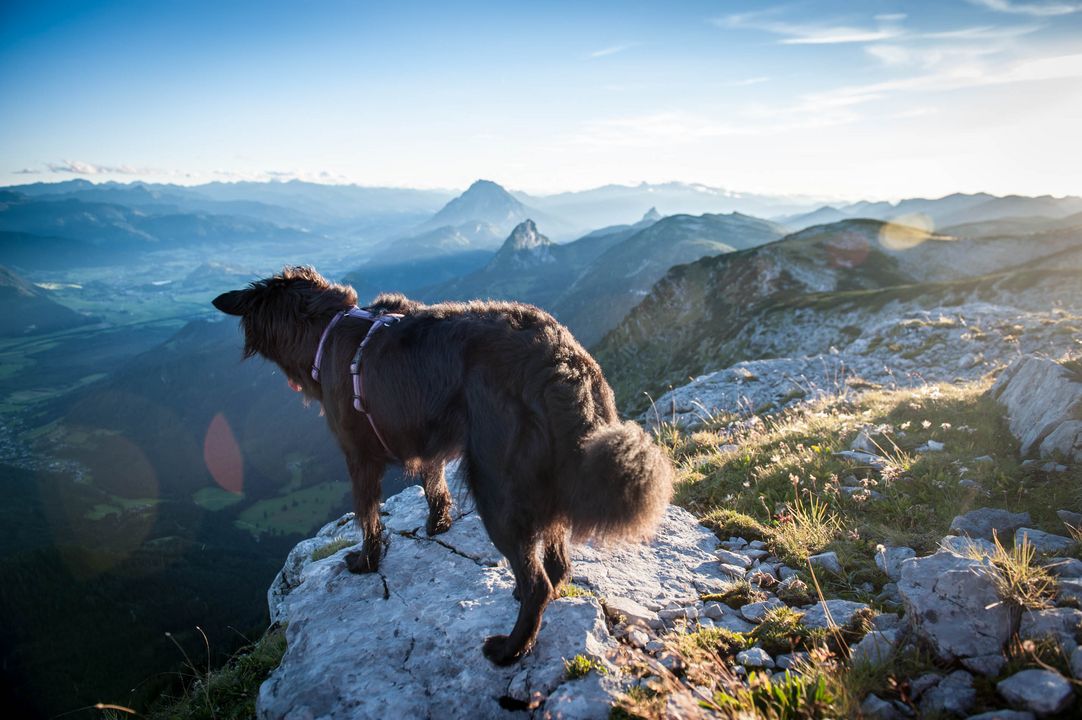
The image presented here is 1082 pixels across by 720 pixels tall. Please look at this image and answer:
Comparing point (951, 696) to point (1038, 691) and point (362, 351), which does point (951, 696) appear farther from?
point (362, 351)

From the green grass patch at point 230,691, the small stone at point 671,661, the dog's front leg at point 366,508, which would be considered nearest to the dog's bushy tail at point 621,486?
the small stone at point 671,661

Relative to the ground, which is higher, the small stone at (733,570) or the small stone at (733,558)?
the small stone at (733,570)

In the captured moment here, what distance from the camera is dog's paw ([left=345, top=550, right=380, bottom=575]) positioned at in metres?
5.21

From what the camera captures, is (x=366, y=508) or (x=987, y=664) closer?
(x=987, y=664)

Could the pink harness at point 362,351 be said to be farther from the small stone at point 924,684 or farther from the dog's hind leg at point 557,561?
the small stone at point 924,684

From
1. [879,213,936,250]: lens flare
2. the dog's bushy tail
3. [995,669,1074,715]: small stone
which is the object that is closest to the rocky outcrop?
the dog's bushy tail

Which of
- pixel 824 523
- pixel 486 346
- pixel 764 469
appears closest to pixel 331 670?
pixel 486 346

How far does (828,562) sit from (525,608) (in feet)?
8.91

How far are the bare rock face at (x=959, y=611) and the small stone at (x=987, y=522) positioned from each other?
61.4 inches

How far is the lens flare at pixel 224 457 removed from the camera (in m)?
149

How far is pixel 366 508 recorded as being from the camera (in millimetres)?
5062

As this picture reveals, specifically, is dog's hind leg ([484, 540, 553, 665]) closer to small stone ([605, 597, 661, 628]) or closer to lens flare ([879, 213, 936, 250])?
small stone ([605, 597, 661, 628])

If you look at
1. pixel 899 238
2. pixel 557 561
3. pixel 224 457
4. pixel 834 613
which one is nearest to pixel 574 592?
pixel 557 561

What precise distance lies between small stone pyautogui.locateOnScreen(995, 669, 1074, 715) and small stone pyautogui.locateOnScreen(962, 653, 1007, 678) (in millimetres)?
186
